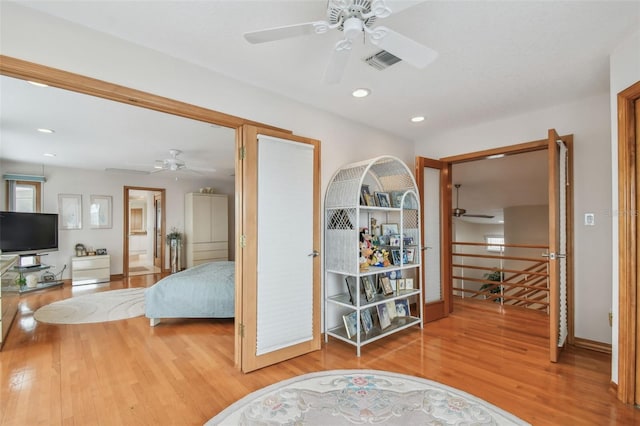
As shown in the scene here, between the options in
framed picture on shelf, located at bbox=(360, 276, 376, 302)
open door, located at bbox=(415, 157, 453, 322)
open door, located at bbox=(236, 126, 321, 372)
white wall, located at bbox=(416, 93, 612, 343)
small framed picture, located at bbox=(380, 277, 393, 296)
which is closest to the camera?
open door, located at bbox=(236, 126, 321, 372)

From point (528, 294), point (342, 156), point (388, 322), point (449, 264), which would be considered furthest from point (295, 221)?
point (528, 294)

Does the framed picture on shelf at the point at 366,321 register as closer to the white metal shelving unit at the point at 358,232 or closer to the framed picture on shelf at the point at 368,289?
the white metal shelving unit at the point at 358,232

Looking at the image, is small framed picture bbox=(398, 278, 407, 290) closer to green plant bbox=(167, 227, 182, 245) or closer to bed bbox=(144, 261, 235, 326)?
bed bbox=(144, 261, 235, 326)

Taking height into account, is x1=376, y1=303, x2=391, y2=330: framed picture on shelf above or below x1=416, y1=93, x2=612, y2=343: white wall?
below

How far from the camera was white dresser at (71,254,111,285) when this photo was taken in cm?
597

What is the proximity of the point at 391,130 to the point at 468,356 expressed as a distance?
107 inches

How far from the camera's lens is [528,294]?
5.93 metres

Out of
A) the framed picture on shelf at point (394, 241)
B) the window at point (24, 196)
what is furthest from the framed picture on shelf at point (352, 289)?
the window at point (24, 196)

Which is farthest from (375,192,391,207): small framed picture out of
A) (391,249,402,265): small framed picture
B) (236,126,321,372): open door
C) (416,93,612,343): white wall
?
(416,93,612,343): white wall

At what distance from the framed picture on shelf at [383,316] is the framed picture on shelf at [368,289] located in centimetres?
17

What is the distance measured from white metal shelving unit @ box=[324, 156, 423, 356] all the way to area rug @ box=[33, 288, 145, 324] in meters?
2.87

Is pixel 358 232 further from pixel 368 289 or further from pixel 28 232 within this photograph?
pixel 28 232

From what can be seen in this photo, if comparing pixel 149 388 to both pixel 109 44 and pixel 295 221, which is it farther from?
pixel 109 44

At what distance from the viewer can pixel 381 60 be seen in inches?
86.4
